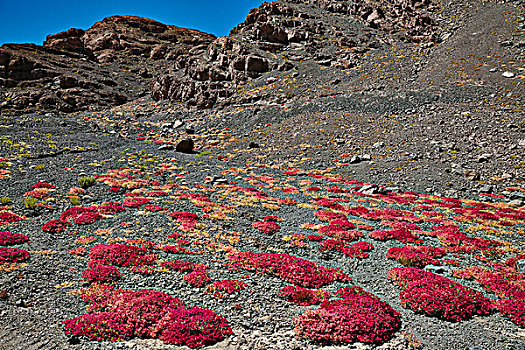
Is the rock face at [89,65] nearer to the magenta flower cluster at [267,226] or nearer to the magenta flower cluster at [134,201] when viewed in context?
the magenta flower cluster at [134,201]

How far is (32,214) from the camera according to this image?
64.4ft

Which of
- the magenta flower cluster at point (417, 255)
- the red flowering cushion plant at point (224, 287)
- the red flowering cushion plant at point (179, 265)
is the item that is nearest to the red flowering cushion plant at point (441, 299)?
the magenta flower cluster at point (417, 255)

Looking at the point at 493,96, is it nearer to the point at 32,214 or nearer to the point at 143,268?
the point at 143,268

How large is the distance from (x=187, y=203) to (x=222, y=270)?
1178 centimetres

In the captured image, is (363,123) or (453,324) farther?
(363,123)

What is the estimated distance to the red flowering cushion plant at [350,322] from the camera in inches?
351

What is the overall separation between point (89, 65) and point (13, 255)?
126 meters

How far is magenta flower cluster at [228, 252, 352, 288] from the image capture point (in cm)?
1302

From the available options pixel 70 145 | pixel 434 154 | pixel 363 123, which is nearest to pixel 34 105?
pixel 70 145

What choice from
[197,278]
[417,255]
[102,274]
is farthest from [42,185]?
[417,255]

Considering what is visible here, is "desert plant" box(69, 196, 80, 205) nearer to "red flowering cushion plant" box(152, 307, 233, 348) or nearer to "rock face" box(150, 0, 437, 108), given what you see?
"red flowering cushion plant" box(152, 307, 233, 348)

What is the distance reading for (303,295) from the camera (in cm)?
1141

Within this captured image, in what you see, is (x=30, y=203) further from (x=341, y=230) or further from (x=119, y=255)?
(x=341, y=230)

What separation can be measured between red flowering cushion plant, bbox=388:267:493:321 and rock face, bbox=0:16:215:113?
96.2 metres
